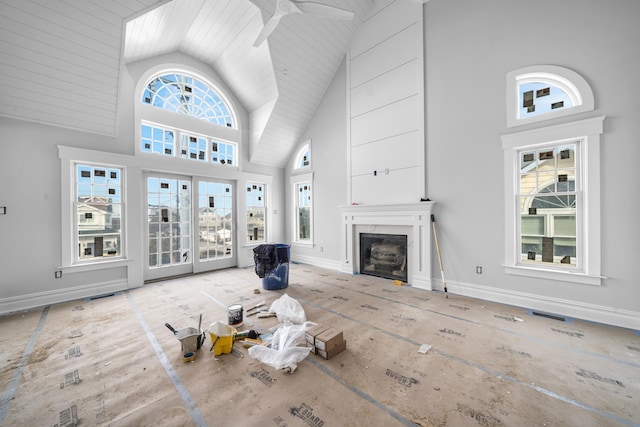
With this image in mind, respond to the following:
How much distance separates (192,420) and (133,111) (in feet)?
16.1

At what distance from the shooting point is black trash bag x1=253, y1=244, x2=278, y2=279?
4.13m

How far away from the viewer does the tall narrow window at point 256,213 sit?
20.2 feet

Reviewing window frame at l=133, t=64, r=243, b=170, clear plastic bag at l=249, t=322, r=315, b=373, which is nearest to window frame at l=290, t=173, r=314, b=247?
window frame at l=133, t=64, r=243, b=170

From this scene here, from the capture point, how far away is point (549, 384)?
1817mm

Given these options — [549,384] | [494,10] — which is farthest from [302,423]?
[494,10]

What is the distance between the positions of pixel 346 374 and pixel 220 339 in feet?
3.85

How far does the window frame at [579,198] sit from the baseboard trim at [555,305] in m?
0.29

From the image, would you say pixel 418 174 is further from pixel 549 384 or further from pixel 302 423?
pixel 302 423

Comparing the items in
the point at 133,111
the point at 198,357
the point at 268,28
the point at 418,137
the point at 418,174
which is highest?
the point at 268,28

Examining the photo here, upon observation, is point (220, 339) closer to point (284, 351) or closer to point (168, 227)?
point (284, 351)

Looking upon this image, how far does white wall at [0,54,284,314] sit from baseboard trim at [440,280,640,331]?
5.66m

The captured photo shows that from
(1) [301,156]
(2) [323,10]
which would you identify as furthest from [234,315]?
(1) [301,156]

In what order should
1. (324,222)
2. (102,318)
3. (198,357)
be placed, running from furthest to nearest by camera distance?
(324,222) → (102,318) → (198,357)

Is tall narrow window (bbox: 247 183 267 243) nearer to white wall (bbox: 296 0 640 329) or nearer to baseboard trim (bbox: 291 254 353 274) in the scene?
baseboard trim (bbox: 291 254 353 274)
